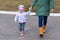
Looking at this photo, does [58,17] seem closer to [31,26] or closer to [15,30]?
[31,26]

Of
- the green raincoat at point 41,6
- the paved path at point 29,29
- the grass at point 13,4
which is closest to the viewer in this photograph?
the green raincoat at point 41,6

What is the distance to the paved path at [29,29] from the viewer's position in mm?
8094

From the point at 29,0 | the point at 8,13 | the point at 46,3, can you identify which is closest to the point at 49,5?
the point at 46,3

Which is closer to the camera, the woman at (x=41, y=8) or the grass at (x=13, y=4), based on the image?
the woman at (x=41, y=8)

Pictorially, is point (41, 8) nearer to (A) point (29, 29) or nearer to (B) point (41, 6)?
(B) point (41, 6)

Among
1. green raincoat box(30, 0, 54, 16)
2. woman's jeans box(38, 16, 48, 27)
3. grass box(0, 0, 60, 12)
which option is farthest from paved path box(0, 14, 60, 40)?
grass box(0, 0, 60, 12)

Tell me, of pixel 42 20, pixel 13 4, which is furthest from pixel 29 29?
pixel 13 4

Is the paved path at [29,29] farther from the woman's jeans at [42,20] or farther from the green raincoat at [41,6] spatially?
the green raincoat at [41,6]

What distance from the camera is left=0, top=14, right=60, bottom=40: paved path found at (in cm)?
809

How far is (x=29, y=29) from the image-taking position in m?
9.02

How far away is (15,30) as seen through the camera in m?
8.94

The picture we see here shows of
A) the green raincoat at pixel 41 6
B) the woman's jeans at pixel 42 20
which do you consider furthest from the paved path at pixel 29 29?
the green raincoat at pixel 41 6

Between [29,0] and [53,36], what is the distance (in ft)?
19.9

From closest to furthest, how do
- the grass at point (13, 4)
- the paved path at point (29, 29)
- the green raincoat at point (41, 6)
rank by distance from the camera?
the green raincoat at point (41, 6), the paved path at point (29, 29), the grass at point (13, 4)
